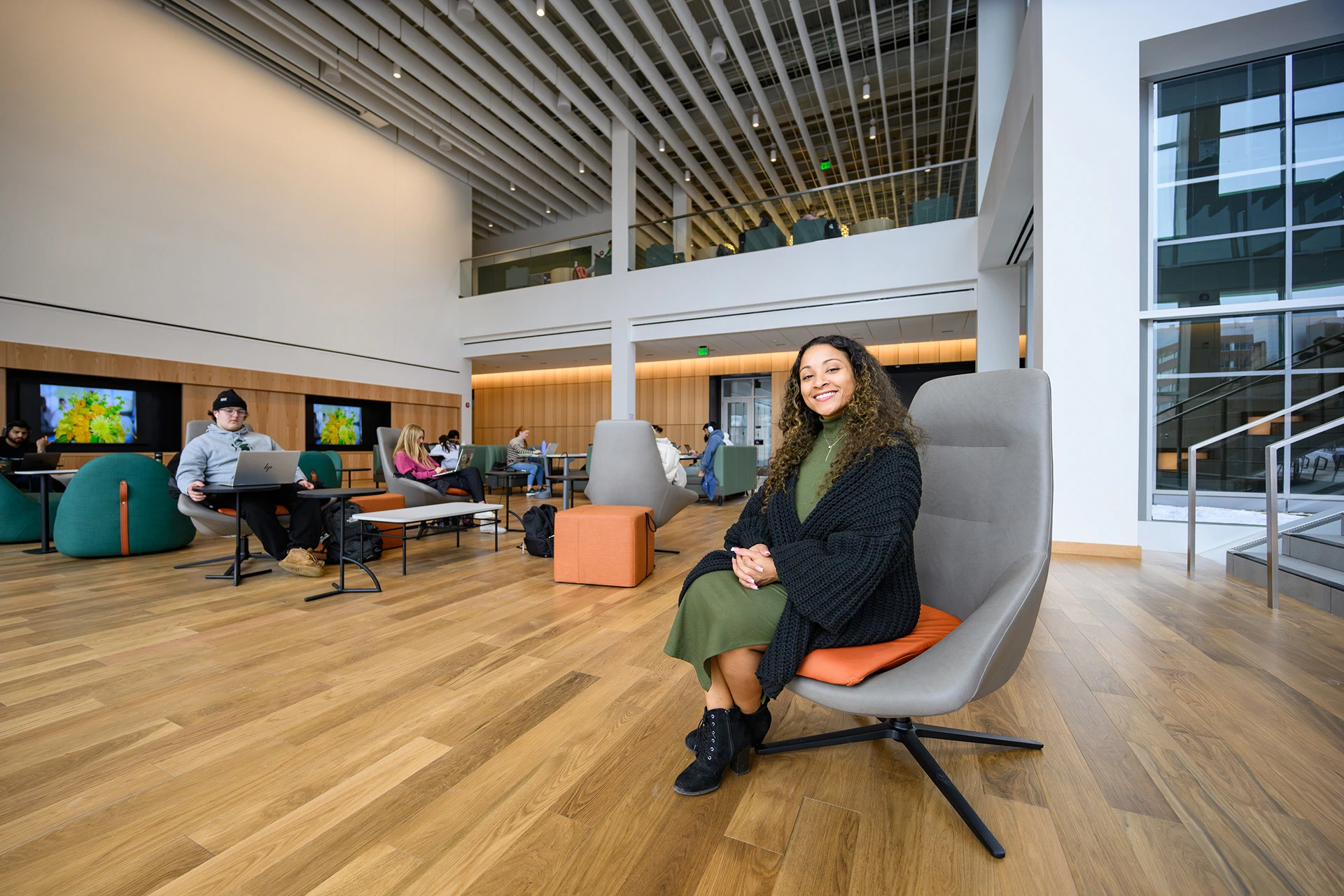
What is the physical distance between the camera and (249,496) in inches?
151

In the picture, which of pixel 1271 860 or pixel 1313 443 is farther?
pixel 1313 443

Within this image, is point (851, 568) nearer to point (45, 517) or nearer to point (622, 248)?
point (45, 517)

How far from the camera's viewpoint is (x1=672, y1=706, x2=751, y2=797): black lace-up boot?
1.42 meters

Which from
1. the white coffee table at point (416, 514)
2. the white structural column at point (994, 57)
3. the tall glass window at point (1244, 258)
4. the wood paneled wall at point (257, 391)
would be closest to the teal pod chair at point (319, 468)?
the white coffee table at point (416, 514)

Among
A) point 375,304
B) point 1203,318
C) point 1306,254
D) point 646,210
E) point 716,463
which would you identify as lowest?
point 716,463

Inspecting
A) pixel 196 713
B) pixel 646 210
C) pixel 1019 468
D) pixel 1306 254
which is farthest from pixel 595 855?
pixel 646 210

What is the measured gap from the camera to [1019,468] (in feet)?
4.55

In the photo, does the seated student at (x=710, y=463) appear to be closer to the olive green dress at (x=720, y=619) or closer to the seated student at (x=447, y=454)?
the seated student at (x=447, y=454)

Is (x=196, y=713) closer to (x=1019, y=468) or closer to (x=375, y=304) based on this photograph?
(x=1019, y=468)

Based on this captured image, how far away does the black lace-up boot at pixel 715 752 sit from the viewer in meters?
1.42

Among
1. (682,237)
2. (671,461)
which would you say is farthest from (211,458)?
(682,237)

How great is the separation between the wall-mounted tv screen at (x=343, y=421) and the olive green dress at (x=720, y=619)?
9453 millimetres

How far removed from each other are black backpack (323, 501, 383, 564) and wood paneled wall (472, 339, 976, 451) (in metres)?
7.73

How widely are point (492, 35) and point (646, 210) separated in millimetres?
6123
